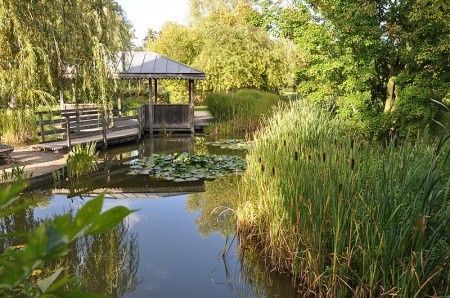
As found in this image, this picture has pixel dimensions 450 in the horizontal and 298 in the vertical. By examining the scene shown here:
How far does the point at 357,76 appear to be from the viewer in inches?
341

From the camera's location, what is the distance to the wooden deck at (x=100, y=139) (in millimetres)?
10562

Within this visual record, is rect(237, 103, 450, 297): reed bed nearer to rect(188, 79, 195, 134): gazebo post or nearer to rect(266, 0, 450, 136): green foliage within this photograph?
rect(266, 0, 450, 136): green foliage

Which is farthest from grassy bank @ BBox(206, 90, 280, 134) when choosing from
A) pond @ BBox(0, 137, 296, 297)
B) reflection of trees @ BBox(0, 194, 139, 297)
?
reflection of trees @ BBox(0, 194, 139, 297)

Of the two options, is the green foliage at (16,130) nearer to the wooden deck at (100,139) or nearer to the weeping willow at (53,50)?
the wooden deck at (100,139)

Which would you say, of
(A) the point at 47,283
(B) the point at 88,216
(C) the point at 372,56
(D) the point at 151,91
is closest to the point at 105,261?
(A) the point at 47,283

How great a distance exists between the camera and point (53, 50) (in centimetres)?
823

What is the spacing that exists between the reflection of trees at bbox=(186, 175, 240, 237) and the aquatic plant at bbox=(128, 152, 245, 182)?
0.46m

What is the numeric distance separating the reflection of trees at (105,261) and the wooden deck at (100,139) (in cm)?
505

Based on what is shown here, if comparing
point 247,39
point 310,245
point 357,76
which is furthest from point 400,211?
point 247,39

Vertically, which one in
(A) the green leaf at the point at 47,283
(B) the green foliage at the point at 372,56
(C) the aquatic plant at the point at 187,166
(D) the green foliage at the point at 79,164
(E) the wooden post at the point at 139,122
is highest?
(B) the green foliage at the point at 372,56

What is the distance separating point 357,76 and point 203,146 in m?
5.85

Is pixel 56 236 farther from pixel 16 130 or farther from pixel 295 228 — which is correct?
pixel 16 130

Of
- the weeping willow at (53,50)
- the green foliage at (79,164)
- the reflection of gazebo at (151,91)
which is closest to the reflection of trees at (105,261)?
the green foliage at (79,164)

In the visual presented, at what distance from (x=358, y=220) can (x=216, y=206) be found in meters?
3.94
